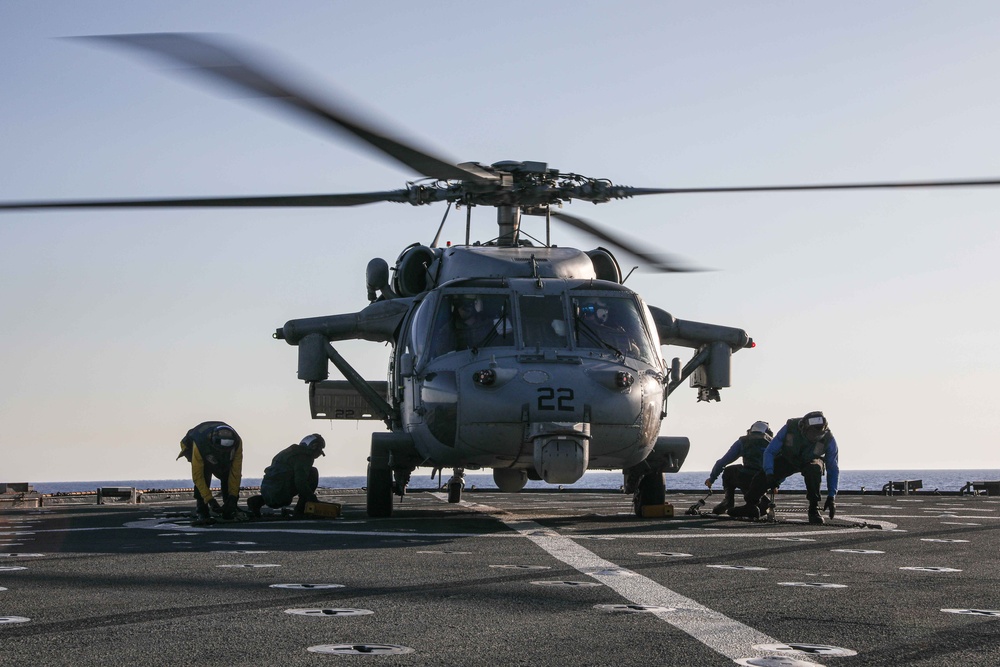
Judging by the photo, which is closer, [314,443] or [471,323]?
[471,323]

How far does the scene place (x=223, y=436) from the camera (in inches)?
640

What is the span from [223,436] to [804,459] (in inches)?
312

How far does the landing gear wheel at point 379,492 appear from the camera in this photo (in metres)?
17.0

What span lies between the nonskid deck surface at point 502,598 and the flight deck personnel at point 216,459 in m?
3.04

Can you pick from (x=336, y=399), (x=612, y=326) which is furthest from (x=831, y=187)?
(x=336, y=399)

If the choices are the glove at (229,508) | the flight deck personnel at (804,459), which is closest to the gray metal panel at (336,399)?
the glove at (229,508)

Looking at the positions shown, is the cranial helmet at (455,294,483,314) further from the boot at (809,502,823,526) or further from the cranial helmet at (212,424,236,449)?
the boot at (809,502,823,526)

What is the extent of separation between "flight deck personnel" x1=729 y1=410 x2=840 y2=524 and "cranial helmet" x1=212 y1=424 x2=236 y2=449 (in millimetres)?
7047

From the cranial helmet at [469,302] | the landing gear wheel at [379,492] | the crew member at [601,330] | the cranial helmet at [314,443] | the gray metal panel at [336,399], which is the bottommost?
the landing gear wheel at [379,492]

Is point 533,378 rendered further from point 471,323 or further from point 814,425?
point 814,425

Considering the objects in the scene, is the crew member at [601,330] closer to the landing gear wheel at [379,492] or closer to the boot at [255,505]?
the landing gear wheel at [379,492]

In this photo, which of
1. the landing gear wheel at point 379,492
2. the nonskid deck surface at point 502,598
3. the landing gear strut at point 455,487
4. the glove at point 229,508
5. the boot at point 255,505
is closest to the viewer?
the nonskid deck surface at point 502,598

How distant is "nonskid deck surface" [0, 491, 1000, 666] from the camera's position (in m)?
4.75

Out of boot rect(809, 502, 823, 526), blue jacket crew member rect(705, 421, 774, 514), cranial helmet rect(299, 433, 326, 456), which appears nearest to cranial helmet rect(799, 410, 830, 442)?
boot rect(809, 502, 823, 526)
